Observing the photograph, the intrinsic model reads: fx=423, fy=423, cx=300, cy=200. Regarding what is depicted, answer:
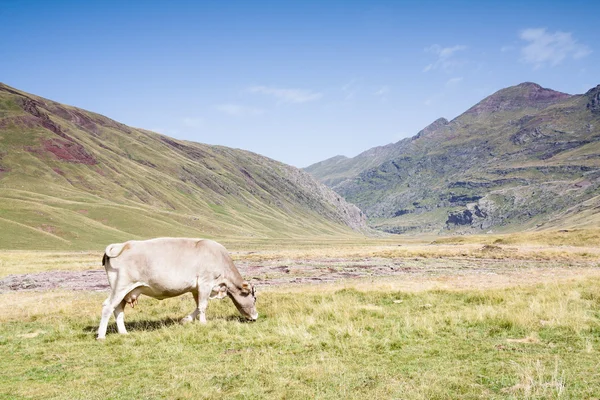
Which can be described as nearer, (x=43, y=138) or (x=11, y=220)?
(x=11, y=220)

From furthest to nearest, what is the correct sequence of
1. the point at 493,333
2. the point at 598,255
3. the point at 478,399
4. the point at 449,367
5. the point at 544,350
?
the point at 598,255
the point at 493,333
the point at 544,350
the point at 449,367
the point at 478,399

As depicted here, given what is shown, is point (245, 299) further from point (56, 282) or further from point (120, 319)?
point (56, 282)

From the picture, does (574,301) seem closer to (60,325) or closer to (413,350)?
(413,350)

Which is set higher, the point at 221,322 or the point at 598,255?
the point at 221,322

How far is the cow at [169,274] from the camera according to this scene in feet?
49.3

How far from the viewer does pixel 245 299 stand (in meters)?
17.0

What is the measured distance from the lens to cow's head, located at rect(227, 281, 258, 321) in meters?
17.0

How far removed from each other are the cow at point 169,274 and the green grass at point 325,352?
1.00 m

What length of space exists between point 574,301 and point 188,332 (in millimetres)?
16082

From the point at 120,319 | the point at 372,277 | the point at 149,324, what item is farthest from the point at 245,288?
the point at 372,277

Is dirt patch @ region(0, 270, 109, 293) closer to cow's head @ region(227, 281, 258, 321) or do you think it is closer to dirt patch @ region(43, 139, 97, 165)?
cow's head @ region(227, 281, 258, 321)

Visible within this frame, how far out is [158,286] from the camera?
1521 centimetres

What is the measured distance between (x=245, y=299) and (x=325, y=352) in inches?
234

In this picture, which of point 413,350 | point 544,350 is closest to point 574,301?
point 544,350
